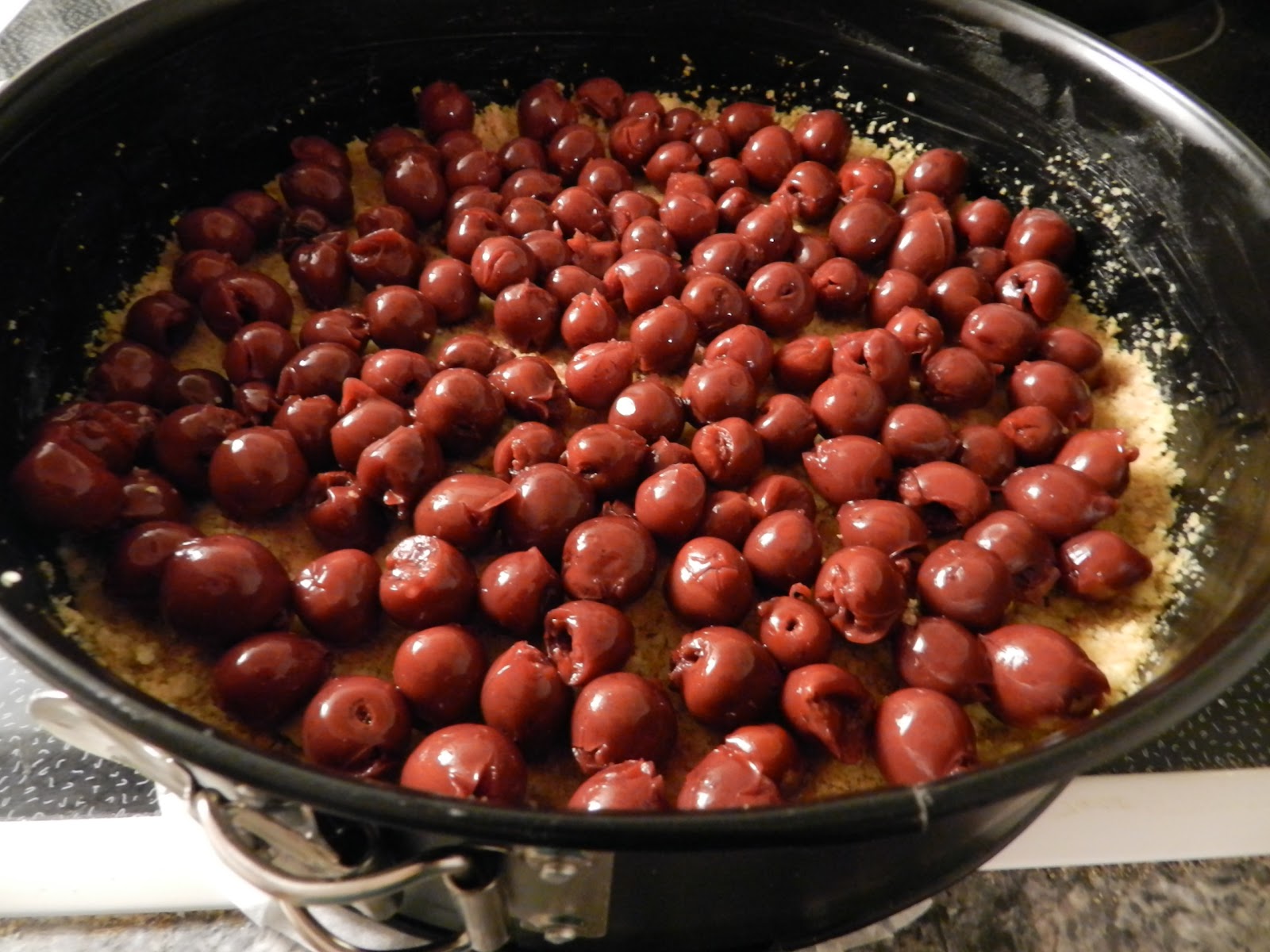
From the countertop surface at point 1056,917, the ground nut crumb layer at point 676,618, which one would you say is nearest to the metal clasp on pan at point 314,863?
the ground nut crumb layer at point 676,618

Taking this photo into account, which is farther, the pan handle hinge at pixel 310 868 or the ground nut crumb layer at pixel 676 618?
the ground nut crumb layer at pixel 676 618

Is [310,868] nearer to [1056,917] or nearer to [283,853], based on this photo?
[283,853]

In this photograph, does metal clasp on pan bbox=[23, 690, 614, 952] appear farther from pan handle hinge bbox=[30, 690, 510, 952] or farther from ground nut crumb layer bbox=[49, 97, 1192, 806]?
ground nut crumb layer bbox=[49, 97, 1192, 806]

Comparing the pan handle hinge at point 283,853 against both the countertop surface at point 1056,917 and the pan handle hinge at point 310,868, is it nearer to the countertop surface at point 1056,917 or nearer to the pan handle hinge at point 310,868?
the pan handle hinge at point 310,868

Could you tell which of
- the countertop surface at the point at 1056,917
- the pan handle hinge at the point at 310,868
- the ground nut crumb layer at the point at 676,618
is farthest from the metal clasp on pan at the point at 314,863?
the countertop surface at the point at 1056,917

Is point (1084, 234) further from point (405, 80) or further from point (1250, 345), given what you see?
point (405, 80)

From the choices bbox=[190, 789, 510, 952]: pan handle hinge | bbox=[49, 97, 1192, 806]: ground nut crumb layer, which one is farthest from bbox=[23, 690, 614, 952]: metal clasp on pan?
bbox=[49, 97, 1192, 806]: ground nut crumb layer

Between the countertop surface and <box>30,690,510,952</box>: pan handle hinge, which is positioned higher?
<box>30,690,510,952</box>: pan handle hinge

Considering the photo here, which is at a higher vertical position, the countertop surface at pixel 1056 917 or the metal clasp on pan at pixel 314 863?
the metal clasp on pan at pixel 314 863
